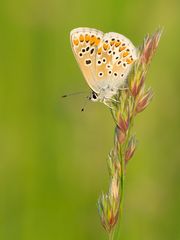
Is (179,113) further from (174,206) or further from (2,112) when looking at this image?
(2,112)

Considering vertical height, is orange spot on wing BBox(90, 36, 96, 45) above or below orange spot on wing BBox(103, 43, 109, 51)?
above

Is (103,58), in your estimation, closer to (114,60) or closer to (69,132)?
(114,60)

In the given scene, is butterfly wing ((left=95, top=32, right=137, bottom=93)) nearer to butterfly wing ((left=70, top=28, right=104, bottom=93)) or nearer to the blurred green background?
butterfly wing ((left=70, top=28, right=104, bottom=93))

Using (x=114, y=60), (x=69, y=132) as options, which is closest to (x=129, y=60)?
(x=114, y=60)

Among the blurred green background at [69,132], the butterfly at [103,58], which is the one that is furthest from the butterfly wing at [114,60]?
the blurred green background at [69,132]

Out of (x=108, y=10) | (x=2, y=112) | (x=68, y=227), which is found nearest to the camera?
(x=68, y=227)

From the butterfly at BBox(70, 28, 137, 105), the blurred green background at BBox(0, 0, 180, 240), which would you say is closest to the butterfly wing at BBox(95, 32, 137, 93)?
the butterfly at BBox(70, 28, 137, 105)

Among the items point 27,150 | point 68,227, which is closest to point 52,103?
point 27,150

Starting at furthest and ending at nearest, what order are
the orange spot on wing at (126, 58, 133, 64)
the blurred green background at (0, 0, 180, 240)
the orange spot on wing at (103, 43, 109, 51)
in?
the blurred green background at (0, 0, 180, 240) < the orange spot on wing at (103, 43, 109, 51) < the orange spot on wing at (126, 58, 133, 64)
